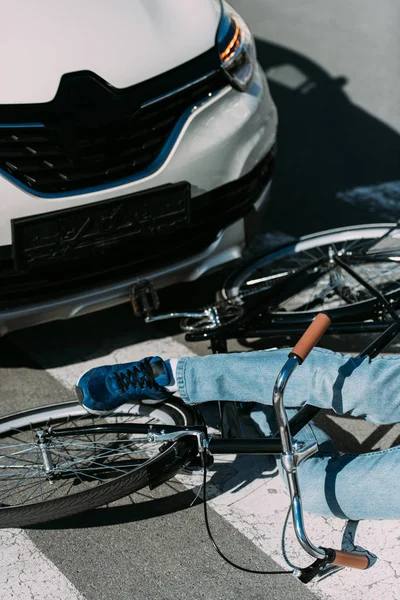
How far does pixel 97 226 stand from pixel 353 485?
1411mm

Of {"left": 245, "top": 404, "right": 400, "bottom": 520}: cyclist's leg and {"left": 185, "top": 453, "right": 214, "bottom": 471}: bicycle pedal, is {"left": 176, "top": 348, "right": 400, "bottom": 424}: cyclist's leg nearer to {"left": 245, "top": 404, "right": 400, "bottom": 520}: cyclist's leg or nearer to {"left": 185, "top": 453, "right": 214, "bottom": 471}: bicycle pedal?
{"left": 245, "top": 404, "right": 400, "bottom": 520}: cyclist's leg

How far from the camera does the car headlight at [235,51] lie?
389 centimetres

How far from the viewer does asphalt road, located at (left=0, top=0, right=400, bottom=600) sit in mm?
2914

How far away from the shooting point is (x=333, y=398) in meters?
3.01

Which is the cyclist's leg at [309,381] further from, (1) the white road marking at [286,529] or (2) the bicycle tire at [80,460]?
(1) the white road marking at [286,529]

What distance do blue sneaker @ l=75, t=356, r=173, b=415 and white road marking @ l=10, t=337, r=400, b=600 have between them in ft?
1.25

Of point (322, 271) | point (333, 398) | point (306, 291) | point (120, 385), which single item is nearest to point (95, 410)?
point (120, 385)

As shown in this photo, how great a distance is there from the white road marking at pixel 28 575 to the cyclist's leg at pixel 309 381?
0.76 meters

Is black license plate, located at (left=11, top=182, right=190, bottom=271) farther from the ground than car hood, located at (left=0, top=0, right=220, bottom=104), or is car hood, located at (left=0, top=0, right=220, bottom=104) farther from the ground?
car hood, located at (left=0, top=0, right=220, bottom=104)

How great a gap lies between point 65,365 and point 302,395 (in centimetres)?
141

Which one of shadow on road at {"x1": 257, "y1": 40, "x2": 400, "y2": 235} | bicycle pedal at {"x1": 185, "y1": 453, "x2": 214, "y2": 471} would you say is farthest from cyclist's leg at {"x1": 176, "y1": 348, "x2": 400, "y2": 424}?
shadow on road at {"x1": 257, "y1": 40, "x2": 400, "y2": 235}

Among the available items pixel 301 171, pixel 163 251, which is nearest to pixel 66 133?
pixel 163 251

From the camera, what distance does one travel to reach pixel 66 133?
3404 millimetres

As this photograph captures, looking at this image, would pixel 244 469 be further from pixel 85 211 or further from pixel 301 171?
pixel 301 171
